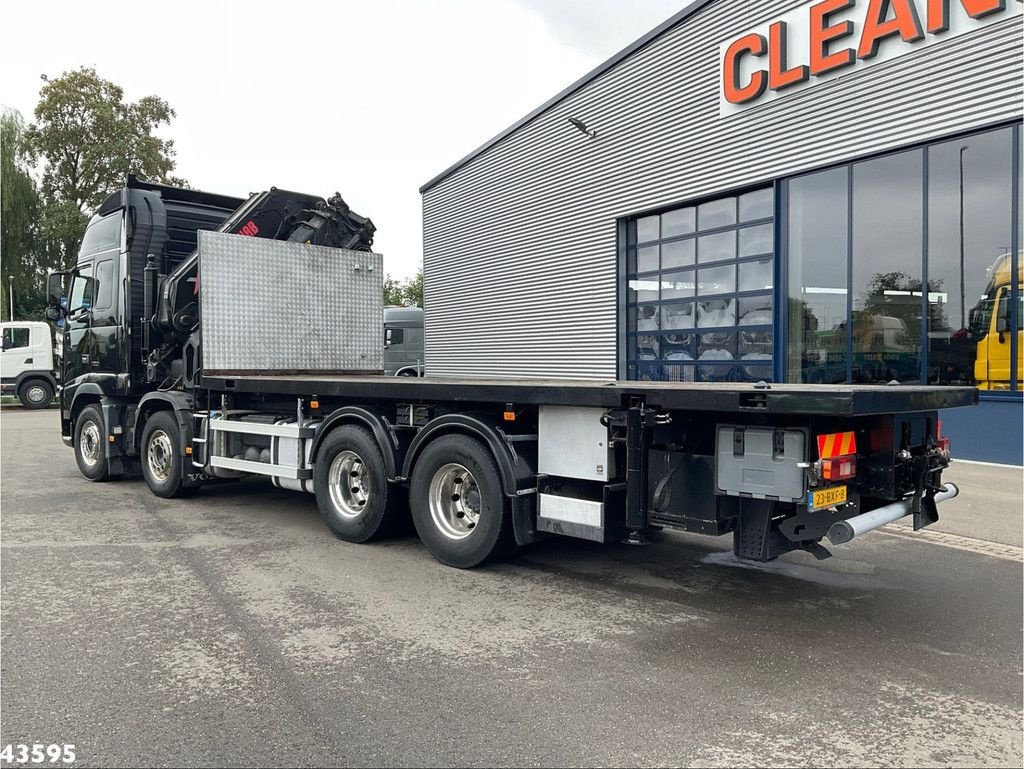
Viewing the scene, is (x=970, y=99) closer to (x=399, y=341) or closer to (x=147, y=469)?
(x=147, y=469)

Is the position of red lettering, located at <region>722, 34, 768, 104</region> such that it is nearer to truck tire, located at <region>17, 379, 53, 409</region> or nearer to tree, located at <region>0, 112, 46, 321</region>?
truck tire, located at <region>17, 379, 53, 409</region>

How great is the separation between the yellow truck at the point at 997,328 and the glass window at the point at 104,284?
11241 mm

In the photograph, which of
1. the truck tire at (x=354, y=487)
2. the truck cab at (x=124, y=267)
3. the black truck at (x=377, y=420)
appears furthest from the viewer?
the truck cab at (x=124, y=267)

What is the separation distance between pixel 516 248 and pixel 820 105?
786cm

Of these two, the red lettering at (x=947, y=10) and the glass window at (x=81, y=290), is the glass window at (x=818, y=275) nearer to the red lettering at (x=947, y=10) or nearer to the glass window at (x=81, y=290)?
the red lettering at (x=947, y=10)

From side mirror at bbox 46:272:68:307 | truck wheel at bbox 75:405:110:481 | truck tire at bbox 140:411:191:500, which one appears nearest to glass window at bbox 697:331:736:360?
truck tire at bbox 140:411:191:500

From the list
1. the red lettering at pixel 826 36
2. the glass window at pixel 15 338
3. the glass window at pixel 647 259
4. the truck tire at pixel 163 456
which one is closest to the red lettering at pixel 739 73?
the red lettering at pixel 826 36

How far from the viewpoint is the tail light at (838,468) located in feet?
14.4

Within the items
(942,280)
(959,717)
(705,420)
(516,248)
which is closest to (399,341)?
(516,248)

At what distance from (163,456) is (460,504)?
4650mm

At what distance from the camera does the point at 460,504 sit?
623 centimetres

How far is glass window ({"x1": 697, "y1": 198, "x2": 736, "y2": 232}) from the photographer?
14312mm

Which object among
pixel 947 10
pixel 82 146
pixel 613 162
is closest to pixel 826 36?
pixel 947 10

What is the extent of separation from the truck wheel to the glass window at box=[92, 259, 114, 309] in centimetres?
133
